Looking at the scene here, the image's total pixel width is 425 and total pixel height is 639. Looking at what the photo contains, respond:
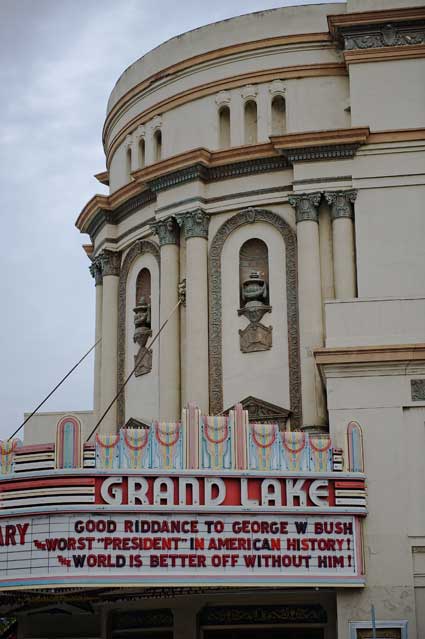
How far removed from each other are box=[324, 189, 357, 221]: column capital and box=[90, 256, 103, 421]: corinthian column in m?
8.62

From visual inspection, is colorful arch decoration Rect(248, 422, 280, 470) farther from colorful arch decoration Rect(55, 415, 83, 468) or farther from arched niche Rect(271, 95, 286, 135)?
arched niche Rect(271, 95, 286, 135)

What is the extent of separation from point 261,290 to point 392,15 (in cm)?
793

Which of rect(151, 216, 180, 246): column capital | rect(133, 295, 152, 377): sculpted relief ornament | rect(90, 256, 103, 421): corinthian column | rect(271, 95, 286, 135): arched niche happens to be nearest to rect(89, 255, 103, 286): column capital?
rect(90, 256, 103, 421): corinthian column

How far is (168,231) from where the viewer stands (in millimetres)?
31406

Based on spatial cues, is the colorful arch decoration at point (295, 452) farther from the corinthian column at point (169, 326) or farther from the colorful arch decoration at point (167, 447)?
the corinthian column at point (169, 326)

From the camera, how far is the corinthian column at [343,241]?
28641 mm

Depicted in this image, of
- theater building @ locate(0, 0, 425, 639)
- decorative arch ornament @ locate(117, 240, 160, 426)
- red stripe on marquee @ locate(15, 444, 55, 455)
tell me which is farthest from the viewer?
decorative arch ornament @ locate(117, 240, 160, 426)

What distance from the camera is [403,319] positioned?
78.5 ft

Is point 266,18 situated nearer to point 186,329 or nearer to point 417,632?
point 186,329

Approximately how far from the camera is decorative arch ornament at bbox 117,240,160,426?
1283 inches

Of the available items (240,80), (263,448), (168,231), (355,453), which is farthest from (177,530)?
(240,80)

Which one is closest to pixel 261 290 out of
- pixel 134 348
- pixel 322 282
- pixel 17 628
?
pixel 322 282

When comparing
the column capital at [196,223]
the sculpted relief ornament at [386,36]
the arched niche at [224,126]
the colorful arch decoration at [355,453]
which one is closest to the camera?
the colorful arch decoration at [355,453]

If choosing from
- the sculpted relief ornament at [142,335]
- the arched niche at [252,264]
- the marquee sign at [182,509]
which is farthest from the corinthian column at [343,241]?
the marquee sign at [182,509]
